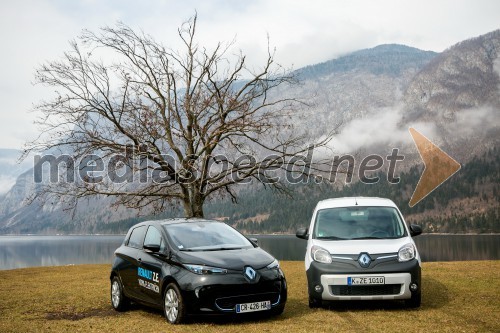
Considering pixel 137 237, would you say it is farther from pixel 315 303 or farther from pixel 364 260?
pixel 364 260

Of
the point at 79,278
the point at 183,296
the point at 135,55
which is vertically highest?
the point at 135,55

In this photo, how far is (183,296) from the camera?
9625mm

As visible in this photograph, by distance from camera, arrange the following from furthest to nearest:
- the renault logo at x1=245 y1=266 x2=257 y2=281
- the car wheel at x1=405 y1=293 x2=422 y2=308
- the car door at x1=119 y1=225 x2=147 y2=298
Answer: the car door at x1=119 y1=225 x2=147 y2=298, the car wheel at x1=405 y1=293 x2=422 y2=308, the renault logo at x1=245 y1=266 x2=257 y2=281

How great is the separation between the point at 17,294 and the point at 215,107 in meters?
13.0

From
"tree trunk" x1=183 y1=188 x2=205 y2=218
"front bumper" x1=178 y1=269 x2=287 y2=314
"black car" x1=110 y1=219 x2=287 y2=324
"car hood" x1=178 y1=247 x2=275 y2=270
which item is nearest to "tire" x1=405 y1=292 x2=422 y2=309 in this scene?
"black car" x1=110 y1=219 x2=287 y2=324

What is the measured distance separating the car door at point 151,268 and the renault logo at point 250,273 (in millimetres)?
1716

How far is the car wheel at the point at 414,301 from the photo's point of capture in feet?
35.6

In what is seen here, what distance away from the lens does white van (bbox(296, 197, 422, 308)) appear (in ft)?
35.1

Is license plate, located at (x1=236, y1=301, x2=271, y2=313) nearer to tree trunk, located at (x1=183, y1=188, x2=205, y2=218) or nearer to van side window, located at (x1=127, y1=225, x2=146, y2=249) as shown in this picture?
van side window, located at (x1=127, y1=225, x2=146, y2=249)

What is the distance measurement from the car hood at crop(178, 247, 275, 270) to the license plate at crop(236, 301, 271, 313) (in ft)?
2.16

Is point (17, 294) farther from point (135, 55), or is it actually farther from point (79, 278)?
point (135, 55)

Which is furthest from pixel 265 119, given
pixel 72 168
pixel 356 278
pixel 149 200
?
pixel 356 278

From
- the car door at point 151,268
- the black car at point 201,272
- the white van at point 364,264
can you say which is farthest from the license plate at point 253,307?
the car door at point 151,268

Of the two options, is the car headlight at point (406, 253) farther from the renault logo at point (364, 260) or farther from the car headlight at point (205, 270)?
the car headlight at point (205, 270)
